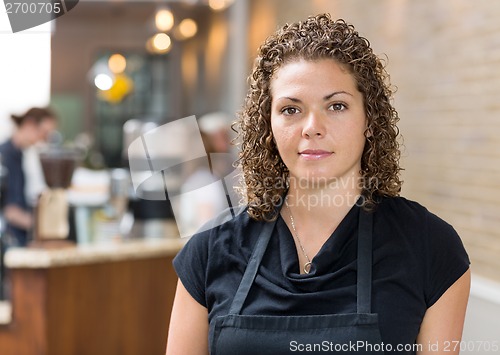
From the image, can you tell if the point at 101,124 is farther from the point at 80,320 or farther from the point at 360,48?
the point at 360,48

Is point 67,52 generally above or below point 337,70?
above

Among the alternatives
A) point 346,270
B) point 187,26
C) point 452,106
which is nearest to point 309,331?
point 346,270

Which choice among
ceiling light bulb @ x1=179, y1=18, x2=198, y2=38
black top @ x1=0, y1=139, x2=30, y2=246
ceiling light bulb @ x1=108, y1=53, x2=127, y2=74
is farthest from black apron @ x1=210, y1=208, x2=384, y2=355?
ceiling light bulb @ x1=179, y1=18, x2=198, y2=38

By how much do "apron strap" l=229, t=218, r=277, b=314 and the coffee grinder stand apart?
209 cm

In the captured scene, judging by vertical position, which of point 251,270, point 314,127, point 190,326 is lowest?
point 190,326

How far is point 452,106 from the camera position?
2867 mm

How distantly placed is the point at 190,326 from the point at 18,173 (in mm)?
3244

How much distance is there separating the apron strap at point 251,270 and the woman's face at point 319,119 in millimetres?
141

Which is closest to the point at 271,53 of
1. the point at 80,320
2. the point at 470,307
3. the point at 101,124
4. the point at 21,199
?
the point at 470,307

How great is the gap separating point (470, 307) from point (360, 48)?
1.25 metres

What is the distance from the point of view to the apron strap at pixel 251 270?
1.26 m

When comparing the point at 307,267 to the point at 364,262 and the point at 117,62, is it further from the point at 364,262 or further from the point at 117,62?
the point at 117,62

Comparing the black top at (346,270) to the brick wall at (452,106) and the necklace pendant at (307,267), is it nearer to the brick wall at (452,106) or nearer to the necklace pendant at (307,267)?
the necklace pendant at (307,267)

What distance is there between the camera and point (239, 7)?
7.51 meters
